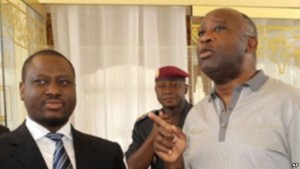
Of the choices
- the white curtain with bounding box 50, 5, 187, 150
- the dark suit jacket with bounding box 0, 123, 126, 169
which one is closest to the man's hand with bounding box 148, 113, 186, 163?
the dark suit jacket with bounding box 0, 123, 126, 169

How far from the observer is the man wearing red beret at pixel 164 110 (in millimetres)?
2082

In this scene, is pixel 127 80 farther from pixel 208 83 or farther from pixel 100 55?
pixel 208 83

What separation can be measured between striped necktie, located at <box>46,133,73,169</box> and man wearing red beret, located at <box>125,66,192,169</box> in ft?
2.80

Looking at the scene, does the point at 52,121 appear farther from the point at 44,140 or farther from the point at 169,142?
the point at 169,142

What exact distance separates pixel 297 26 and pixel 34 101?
2870mm

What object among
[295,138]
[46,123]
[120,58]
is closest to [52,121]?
[46,123]

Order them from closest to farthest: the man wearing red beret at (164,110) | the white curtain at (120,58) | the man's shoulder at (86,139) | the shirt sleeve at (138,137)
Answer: the man's shoulder at (86,139)
the man wearing red beret at (164,110)
the shirt sleeve at (138,137)
the white curtain at (120,58)

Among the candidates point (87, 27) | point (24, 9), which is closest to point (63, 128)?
point (24, 9)

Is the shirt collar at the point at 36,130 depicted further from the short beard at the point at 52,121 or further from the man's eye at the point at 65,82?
the man's eye at the point at 65,82

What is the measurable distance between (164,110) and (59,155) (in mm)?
1061

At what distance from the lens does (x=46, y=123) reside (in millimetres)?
1229

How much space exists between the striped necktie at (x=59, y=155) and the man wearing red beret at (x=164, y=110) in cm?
85

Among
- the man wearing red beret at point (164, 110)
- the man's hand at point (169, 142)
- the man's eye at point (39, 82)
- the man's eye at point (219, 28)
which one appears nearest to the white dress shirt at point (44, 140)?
the man's eye at point (39, 82)

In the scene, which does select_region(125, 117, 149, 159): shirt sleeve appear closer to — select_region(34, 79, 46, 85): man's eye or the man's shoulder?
the man's shoulder
